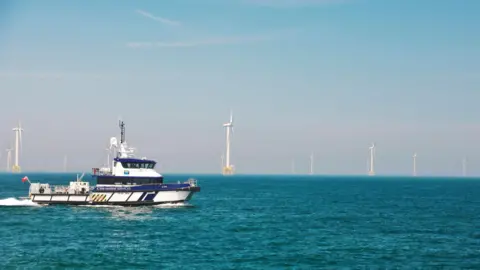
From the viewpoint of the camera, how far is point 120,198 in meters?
90.2

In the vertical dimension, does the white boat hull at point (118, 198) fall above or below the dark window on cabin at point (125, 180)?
below

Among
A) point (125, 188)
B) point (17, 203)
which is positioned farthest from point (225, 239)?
point (17, 203)

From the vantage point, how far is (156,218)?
261 feet

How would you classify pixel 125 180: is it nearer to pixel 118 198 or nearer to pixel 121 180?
pixel 121 180

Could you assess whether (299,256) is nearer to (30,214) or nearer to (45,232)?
(45,232)

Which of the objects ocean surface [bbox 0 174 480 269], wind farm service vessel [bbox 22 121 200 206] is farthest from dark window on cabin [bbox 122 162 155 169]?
ocean surface [bbox 0 174 480 269]

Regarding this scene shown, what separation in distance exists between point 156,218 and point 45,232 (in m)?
17.5

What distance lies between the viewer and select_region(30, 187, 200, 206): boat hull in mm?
90250

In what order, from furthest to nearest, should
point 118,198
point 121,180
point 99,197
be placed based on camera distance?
point 99,197, point 121,180, point 118,198

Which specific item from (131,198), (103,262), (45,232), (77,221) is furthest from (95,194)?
(103,262)

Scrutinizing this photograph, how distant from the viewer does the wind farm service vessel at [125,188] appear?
90375 millimetres

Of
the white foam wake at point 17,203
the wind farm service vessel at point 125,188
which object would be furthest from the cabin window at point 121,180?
the white foam wake at point 17,203

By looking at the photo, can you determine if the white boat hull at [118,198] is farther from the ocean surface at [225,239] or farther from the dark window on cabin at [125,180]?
the dark window on cabin at [125,180]

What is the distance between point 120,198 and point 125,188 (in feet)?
5.87
